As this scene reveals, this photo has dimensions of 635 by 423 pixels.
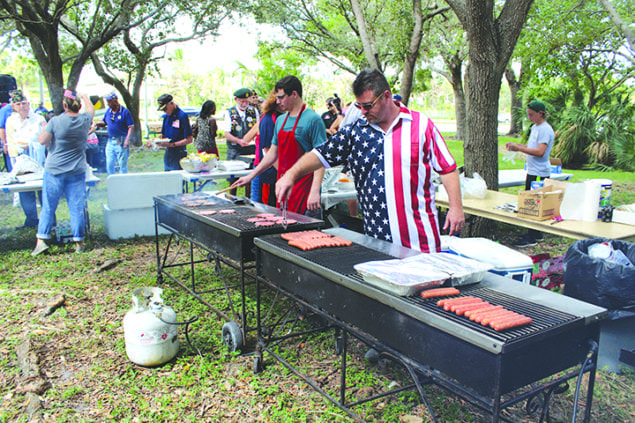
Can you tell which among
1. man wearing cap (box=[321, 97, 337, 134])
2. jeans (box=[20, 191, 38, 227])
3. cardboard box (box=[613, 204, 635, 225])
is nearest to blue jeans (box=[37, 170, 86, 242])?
jeans (box=[20, 191, 38, 227])

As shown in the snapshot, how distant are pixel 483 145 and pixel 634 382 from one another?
12.8 ft

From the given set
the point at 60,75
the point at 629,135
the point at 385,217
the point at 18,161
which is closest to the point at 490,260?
the point at 385,217

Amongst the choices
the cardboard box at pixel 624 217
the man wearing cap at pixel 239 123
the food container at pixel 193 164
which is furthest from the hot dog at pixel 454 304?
the man wearing cap at pixel 239 123

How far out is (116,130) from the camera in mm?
9508

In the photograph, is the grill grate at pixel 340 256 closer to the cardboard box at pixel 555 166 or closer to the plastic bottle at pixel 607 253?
the plastic bottle at pixel 607 253

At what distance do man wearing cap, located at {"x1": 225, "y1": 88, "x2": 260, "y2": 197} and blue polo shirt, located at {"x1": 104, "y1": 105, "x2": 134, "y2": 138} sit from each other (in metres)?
2.56

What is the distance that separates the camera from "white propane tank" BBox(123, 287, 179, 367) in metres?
3.45

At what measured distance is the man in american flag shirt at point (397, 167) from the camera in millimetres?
2912

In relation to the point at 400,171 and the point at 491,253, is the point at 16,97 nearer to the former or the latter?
the point at 400,171

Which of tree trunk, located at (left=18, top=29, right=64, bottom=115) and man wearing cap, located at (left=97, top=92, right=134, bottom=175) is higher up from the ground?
tree trunk, located at (left=18, top=29, right=64, bottom=115)

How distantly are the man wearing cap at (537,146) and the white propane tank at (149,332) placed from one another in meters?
4.73

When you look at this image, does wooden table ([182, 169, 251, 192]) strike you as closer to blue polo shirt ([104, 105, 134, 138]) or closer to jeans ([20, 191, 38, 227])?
jeans ([20, 191, 38, 227])

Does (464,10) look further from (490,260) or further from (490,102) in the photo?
(490,260)

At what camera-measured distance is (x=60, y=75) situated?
12.9 m
